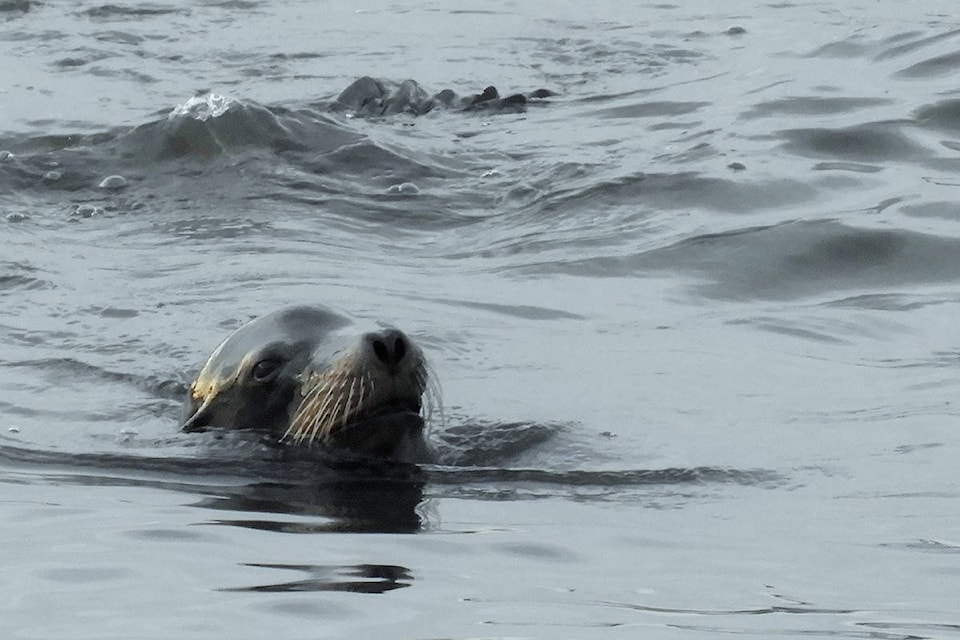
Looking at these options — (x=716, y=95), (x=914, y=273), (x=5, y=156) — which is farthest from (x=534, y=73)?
(x=914, y=273)

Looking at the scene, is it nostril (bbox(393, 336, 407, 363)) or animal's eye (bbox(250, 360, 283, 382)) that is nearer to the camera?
nostril (bbox(393, 336, 407, 363))

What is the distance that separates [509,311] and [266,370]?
2452mm

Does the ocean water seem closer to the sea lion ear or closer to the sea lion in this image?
the sea lion

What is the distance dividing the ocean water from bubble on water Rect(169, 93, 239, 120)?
0.08ft

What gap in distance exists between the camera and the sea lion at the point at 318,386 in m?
5.98

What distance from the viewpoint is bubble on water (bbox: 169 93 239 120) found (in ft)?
39.5

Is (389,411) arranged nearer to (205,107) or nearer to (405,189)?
(405,189)

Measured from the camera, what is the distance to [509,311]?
8797mm

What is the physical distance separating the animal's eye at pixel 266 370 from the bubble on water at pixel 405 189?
4.56 m

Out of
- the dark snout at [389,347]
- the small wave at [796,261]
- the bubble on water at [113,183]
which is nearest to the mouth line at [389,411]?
the dark snout at [389,347]

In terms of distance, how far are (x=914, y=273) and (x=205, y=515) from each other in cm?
476

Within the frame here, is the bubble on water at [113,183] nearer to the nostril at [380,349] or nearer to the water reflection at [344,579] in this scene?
the nostril at [380,349]

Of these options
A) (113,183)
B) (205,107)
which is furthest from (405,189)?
(205,107)

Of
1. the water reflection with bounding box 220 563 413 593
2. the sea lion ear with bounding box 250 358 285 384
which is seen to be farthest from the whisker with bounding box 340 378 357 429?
the water reflection with bounding box 220 563 413 593
